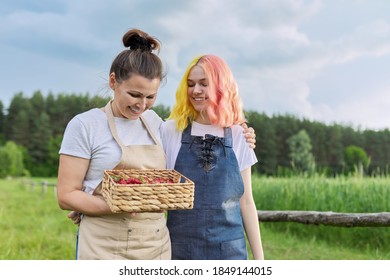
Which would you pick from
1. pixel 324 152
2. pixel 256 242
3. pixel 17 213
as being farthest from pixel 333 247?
pixel 324 152

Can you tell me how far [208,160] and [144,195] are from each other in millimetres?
510

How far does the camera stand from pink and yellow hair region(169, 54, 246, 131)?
2117 mm

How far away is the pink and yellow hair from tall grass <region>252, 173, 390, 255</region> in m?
3.57

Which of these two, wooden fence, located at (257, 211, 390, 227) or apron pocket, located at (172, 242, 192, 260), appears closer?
apron pocket, located at (172, 242, 192, 260)

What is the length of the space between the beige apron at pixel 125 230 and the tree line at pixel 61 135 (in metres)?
7.33

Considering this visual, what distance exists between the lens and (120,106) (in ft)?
6.23

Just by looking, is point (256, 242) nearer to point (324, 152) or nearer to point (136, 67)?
point (136, 67)

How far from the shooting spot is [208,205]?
2152mm

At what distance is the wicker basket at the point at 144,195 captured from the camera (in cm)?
170

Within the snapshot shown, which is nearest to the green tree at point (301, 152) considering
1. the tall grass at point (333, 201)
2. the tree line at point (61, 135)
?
the tree line at point (61, 135)

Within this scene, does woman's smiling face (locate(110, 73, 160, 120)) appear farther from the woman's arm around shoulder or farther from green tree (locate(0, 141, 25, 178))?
green tree (locate(0, 141, 25, 178))

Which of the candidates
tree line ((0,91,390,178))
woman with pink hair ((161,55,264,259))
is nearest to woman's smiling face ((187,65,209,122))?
woman with pink hair ((161,55,264,259))

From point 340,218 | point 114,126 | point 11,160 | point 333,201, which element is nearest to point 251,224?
point 114,126

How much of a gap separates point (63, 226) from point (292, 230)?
10.2 ft
